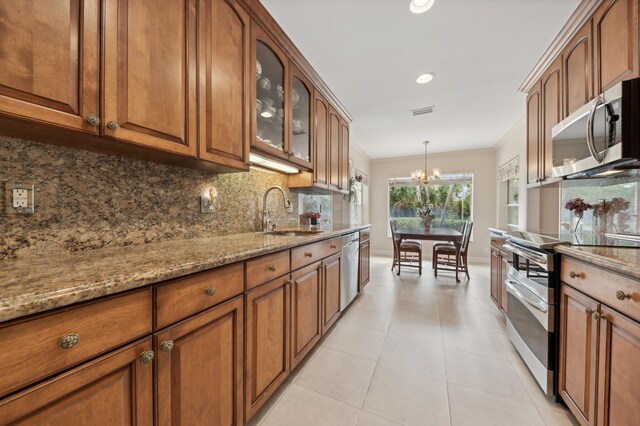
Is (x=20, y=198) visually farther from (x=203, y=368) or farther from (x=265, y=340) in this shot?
(x=265, y=340)

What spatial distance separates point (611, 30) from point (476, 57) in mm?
841

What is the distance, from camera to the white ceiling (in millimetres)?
1631

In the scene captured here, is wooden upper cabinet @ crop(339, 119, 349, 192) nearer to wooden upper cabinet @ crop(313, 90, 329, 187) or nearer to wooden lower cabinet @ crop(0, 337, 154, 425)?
wooden upper cabinet @ crop(313, 90, 329, 187)

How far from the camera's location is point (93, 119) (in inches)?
33.3

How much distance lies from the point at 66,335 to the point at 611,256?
1.92 meters

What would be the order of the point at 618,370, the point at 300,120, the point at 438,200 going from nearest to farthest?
the point at 618,370 < the point at 300,120 < the point at 438,200

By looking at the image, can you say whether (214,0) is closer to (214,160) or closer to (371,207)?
(214,160)

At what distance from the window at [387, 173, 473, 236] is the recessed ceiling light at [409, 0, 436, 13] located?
4534mm

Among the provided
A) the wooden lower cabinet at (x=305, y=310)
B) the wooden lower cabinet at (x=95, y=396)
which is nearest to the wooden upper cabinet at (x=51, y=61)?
the wooden lower cabinet at (x=95, y=396)

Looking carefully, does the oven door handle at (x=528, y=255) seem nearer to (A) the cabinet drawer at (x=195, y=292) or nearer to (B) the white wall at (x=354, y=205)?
(A) the cabinet drawer at (x=195, y=292)

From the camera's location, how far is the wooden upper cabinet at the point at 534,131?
7.35 feet

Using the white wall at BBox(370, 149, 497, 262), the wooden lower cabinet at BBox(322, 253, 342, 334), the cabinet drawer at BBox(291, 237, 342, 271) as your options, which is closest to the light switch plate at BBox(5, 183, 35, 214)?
the cabinet drawer at BBox(291, 237, 342, 271)

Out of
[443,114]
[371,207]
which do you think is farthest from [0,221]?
[371,207]

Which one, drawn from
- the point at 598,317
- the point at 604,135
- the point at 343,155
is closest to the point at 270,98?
the point at 343,155
